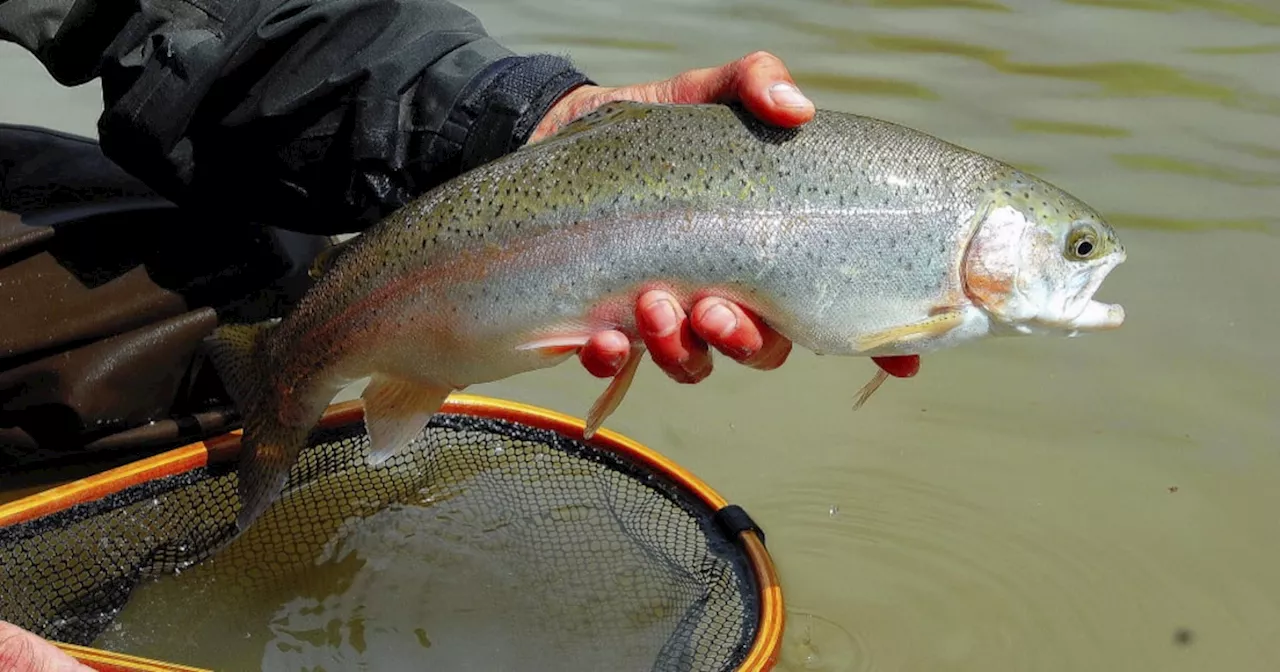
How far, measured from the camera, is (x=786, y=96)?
229 cm

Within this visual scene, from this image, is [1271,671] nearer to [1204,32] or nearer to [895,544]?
[895,544]

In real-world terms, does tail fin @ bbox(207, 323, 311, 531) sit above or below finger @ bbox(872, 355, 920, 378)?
below

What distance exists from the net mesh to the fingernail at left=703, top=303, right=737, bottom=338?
72 cm

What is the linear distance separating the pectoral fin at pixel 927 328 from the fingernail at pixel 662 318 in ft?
1.23

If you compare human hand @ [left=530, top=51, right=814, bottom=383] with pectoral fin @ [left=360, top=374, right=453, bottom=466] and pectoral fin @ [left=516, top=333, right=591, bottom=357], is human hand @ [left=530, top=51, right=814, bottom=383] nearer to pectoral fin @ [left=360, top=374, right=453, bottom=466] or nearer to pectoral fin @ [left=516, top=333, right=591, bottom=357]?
pectoral fin @ [left=516, top=333, right=591, bottom=357]

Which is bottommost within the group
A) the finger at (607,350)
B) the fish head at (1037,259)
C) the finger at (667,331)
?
the finger at (607,350)

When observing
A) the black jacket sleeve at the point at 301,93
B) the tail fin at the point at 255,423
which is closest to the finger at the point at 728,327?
the black jacket sleeve at the point at 301,93

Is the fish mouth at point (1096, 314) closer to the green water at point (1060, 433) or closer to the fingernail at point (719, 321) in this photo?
the fingernail at point (719, 321)

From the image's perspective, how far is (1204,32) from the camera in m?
6.39

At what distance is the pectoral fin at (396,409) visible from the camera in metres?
2.59

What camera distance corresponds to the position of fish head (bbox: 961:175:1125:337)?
226 centimetres

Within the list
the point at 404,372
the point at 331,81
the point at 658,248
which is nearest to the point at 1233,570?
the point at 658,248

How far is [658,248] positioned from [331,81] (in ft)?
3.63

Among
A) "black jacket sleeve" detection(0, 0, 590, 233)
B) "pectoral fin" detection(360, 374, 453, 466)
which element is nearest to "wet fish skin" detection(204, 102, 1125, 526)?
"pectoral fin" detection(360, 374, 453, 466)
